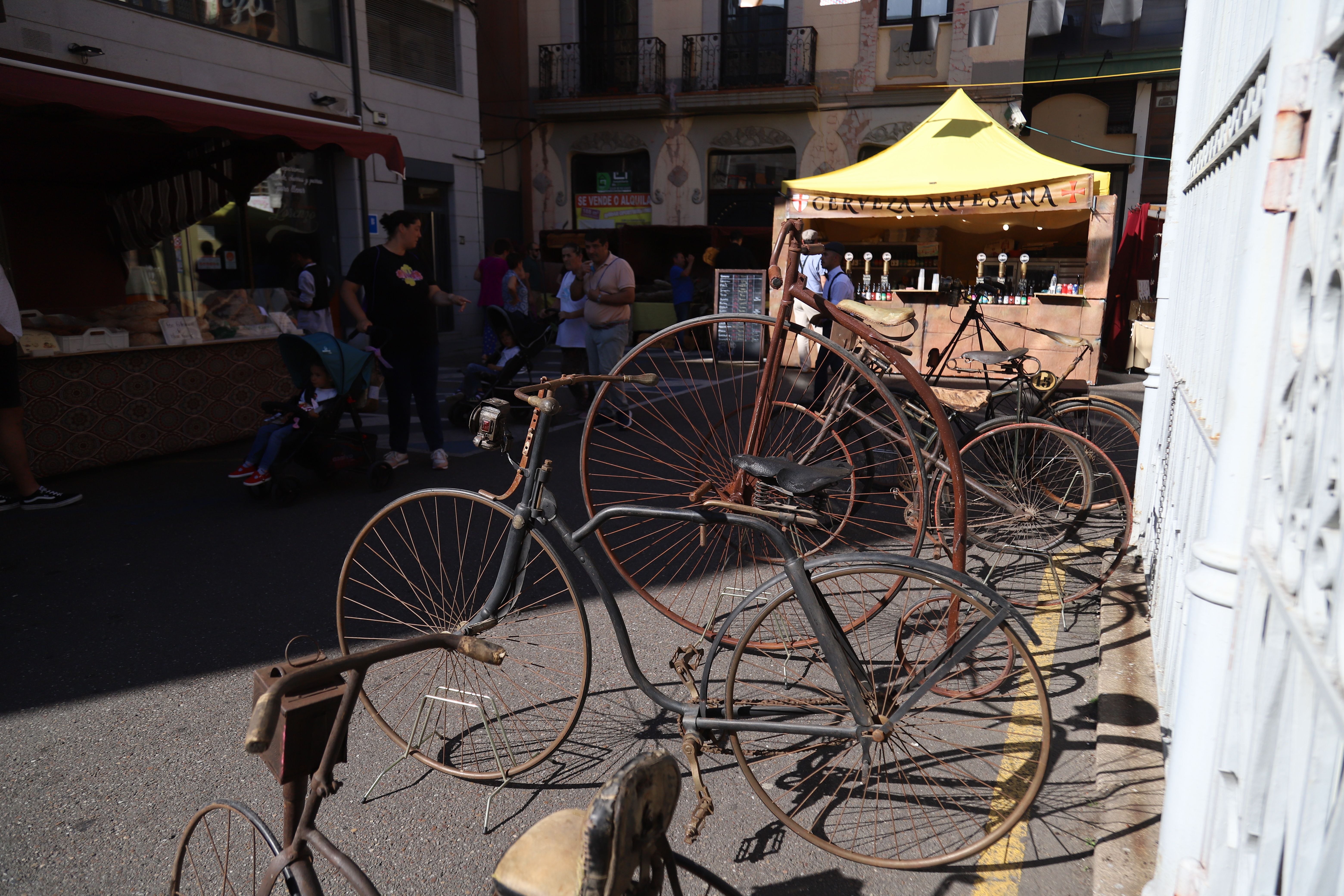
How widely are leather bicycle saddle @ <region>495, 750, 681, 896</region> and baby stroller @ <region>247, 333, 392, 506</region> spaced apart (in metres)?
5.05

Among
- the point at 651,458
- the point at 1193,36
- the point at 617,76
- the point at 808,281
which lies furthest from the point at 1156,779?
the point at 617,76

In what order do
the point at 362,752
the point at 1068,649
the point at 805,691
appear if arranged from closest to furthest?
the point at 362,752, the point at 805,691, the point at 1068,649

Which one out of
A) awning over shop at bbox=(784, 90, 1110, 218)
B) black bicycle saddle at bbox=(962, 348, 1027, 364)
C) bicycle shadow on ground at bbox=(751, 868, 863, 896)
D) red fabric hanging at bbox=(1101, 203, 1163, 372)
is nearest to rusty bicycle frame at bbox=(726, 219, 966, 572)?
bicycle shadow on ground at bbox=(751, 868, 863, 896)

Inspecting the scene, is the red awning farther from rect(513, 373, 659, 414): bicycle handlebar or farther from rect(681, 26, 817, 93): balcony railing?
rect(681, 26, 817, 93): balcony railing

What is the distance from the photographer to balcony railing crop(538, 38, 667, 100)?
20.8m

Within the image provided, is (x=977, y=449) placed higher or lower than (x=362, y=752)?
higher

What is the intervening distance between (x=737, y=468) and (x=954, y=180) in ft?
29.0

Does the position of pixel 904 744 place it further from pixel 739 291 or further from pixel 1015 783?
pixel 739 291

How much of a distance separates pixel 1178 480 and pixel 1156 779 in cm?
110

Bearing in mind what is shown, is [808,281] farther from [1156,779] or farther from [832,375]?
[1156,779]

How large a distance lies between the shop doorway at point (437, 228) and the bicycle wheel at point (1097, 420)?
12654mm

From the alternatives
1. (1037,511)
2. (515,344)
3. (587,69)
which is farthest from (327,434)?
(587,69)

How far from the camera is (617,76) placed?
21.0m

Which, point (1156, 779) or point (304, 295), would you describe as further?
point (304, 295)
